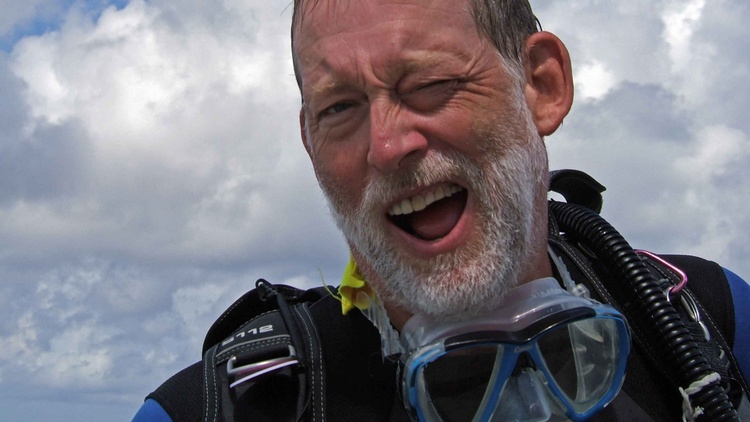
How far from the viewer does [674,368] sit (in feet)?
7.78

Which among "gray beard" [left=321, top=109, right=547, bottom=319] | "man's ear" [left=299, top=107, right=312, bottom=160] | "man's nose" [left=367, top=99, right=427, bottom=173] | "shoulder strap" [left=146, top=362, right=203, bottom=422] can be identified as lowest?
"shoulder strap" [left=146, top=362, right=203, bottom=422]

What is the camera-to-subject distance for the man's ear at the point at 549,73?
8.60 feet

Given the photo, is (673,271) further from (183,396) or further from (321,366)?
(183,396)

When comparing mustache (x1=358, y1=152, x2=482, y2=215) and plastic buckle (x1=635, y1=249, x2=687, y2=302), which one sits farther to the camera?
plastic buckle (x1=635, y1=249, x2=687, y2=302)

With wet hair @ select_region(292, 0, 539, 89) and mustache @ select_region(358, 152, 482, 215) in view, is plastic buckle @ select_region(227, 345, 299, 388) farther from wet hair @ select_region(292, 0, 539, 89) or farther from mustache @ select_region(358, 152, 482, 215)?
wet hair @ select_region(292, 0, 539, 89)

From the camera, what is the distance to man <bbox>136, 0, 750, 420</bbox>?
2.20 m

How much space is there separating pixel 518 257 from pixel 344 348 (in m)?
0.62

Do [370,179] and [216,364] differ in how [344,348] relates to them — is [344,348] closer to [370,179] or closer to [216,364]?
[216,364]

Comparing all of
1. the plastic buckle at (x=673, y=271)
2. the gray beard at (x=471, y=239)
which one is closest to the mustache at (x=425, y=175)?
the gray beard at (x=471, y=239)

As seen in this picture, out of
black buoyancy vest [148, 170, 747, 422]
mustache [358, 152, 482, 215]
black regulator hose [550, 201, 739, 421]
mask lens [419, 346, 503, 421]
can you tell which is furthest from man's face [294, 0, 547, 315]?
black regulator hose [550, 201, 739, 421]

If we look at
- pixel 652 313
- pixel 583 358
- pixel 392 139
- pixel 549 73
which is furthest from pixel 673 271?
pixel 392 139

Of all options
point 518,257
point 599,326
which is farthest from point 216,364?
point 599,326

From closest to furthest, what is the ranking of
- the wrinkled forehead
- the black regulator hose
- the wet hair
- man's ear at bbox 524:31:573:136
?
Answer: the black regulator hose → the wrinkled forehead → the wet hair → man's ear at bbox 524:31:573:136

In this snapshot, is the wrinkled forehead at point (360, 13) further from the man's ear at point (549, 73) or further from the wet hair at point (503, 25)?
the man's ear at point (549, 73)
